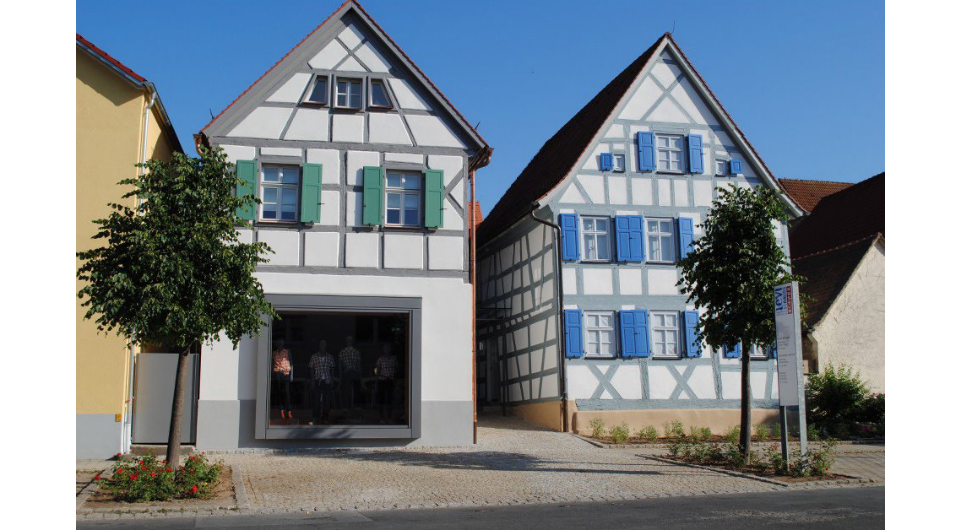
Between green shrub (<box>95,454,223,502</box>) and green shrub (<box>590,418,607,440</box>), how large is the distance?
10.3 meters

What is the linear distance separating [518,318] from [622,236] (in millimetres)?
3881

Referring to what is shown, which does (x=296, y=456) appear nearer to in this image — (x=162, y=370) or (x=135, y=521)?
(x=162, y=370)

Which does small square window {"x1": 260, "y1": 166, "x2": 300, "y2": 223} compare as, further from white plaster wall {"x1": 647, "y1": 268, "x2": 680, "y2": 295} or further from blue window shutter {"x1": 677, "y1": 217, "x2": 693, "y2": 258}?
blue window shutter {"x1": 677, "y1": 217, "x2": 693, "y2": 258}

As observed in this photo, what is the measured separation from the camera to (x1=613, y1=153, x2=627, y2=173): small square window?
22.8 m

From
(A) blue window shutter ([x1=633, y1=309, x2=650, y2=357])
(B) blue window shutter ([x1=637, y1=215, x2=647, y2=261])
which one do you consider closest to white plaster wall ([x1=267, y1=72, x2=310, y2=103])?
(B) blue window shutter ([x1=637, y1=215, x2=647, y2=261])

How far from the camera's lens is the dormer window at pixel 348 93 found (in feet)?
62.3

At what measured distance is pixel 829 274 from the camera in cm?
2578

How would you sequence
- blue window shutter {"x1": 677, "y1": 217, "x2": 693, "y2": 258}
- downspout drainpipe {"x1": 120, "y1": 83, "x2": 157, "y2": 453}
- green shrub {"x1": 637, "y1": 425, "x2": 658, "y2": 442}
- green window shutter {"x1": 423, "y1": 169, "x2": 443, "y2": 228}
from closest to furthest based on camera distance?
downspout drainpipe {"x1": 120, "y1": 83, "x2": 157, "y2": 453} < green window shutter {"x1": 423, "y1": 169, "x2": 443, "y2": 228} < green shrub {"x1": 637, "y1": 425, "x2": 658, "y2": 442} < blue window shutter {"x1": 677, "y1": 217, "x2": 693, "y2": 258}

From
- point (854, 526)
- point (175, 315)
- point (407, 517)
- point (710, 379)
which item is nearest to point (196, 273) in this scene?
point (175, 315)

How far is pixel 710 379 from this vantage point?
21984mm

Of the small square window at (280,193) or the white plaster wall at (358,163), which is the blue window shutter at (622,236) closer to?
the white plaster wall at (358,163)

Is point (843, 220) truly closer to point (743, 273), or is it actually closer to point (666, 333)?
point (666, 333)

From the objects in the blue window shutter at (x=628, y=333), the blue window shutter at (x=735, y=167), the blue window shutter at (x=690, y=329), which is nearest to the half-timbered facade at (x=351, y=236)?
the blue window shutter at (x=628, y=333)

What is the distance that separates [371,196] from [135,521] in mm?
9555
